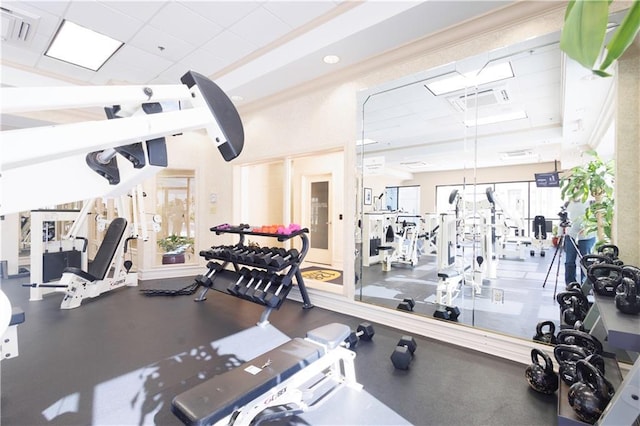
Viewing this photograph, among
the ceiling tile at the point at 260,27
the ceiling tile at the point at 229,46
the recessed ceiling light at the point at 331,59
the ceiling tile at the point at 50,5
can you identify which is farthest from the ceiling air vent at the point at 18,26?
the recessed ceiling light at the point at 331,59

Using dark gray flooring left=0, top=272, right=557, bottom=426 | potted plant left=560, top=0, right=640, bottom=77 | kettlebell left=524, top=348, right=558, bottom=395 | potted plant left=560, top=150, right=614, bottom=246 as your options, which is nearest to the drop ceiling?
potted plant left=560, top=150, right=614, bottom=246

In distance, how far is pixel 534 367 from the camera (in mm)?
2070

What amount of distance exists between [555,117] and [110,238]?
5.84 metres

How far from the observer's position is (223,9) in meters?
2.87

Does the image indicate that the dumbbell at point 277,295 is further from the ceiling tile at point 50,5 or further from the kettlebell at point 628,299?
the ceiling tile at point 50,5

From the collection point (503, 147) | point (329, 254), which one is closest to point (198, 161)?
point (329, 254)

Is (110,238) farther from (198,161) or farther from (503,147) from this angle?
(503,147)

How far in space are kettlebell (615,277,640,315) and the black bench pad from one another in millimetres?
1553

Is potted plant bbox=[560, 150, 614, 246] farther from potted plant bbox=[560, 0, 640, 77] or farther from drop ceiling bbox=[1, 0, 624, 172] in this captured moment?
potted plant bbox=[560, 0, 640, 77]

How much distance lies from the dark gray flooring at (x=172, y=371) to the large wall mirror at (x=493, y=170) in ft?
2.38

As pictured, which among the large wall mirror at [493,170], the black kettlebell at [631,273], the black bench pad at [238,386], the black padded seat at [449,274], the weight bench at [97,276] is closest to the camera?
the black bench pad at [238,386]

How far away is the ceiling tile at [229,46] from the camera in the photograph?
3350mm

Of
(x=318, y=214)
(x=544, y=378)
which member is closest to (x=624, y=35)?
(x=544, y=378)

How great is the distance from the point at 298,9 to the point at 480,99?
221 centimetres
